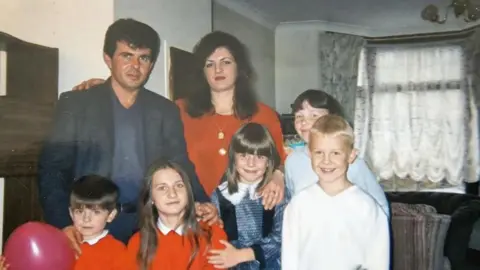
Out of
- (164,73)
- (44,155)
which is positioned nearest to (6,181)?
(44,155)

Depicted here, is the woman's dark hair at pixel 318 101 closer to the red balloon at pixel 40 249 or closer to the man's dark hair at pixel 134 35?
the man's dark hair at pixel 134 35

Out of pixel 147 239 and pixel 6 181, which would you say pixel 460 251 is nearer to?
pixel 147 239

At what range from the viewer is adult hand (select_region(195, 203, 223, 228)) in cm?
140

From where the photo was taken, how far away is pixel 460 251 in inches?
Result: 48.2

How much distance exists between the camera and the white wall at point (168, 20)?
1.46m

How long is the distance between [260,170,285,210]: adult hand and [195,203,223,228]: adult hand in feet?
0.43

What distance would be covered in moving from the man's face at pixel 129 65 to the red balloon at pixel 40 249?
456 mm

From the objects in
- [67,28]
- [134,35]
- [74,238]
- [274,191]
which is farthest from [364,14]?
[74,238]

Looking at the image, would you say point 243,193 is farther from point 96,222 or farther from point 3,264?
point 3,264

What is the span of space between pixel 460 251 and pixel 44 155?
1159mm

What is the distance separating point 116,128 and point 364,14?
76 cm

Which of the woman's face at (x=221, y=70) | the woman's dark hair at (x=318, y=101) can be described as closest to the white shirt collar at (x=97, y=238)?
the woman's face at (x=221, y=70)

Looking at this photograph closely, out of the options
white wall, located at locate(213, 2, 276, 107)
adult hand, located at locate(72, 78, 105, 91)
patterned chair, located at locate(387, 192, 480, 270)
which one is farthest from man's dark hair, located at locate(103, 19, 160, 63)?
patterned chair, located at locate(387, 192, 480, 270)

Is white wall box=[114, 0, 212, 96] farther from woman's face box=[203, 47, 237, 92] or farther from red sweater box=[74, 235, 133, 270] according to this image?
red sweater box=[74, 235, 133, 270]
